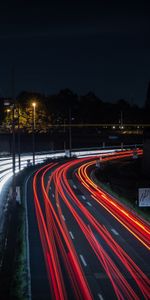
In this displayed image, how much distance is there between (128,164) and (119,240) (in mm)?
62740

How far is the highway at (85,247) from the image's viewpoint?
2069 centimetres

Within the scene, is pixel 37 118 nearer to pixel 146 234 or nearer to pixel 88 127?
pixel 88 127

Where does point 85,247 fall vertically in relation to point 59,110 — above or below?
below

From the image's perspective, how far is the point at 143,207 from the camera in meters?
38.9

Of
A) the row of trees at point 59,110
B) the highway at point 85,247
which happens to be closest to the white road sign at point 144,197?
the highway at point 85,247

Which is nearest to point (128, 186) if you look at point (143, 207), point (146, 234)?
point (143, 207)

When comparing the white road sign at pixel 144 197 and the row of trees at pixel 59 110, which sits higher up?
the row of trees at pixel 59 110

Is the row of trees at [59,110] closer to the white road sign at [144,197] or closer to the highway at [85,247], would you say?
the highway at [85,247]

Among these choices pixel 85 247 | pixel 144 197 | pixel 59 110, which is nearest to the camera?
pixel 85 247

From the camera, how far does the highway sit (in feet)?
67.9

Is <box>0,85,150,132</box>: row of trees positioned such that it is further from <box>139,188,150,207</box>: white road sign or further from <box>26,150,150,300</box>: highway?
<box>139,188,150,207</box>: white road sign

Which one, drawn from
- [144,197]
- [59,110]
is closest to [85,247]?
[144,197]

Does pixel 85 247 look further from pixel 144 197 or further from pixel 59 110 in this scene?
pixel 59 110

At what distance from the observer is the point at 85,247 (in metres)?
27.5
